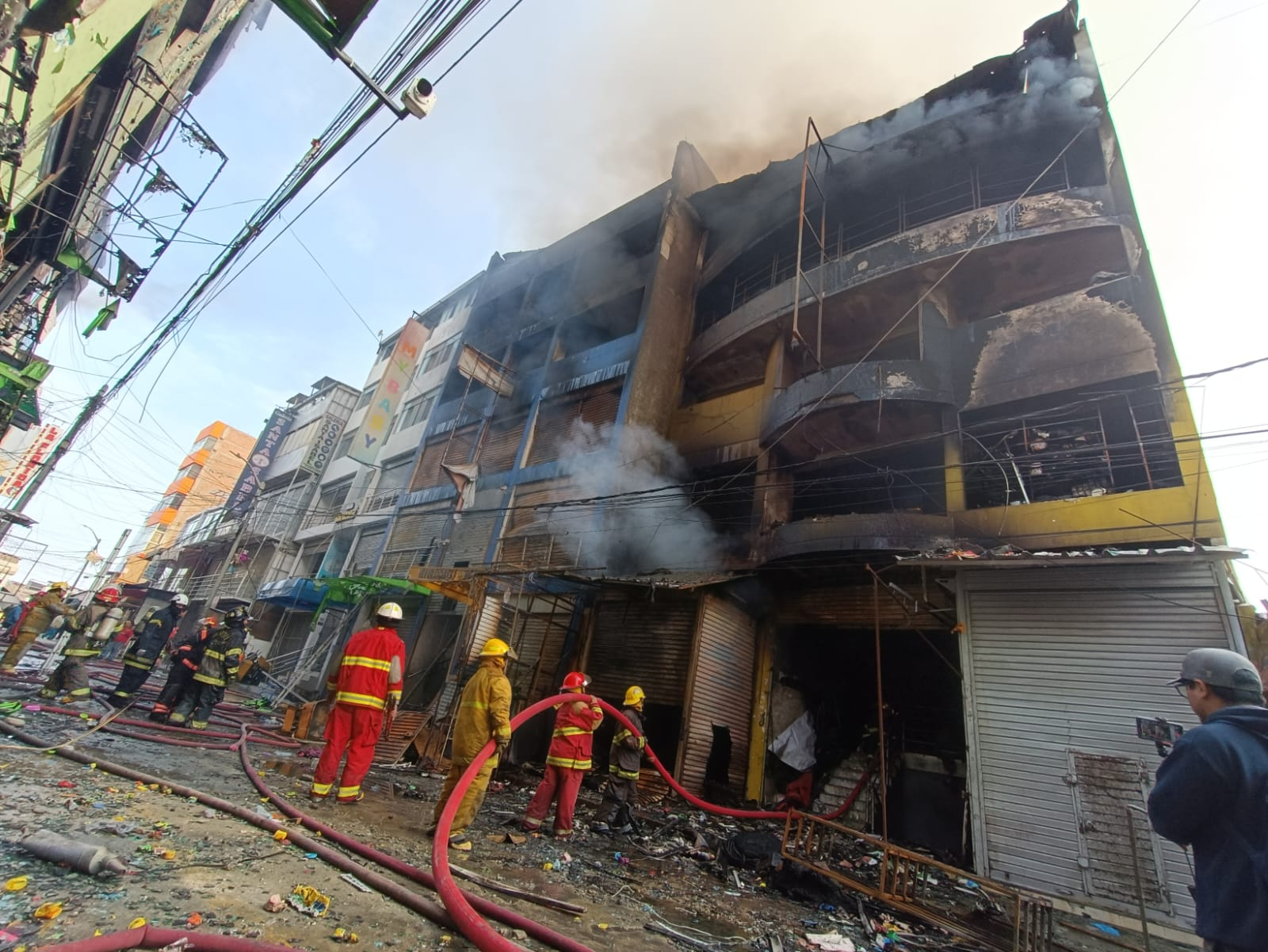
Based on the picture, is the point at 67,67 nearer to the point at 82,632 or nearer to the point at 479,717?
the point at 82,632

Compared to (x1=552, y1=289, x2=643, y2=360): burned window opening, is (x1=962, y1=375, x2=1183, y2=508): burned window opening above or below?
below

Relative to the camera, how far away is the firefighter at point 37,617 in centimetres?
939

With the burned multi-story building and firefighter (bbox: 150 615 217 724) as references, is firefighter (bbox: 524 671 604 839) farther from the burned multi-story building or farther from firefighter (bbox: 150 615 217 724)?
firefighter (bbox: 150 615 217 724)

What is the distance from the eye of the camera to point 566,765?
19.1 ft

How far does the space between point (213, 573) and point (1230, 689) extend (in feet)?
122

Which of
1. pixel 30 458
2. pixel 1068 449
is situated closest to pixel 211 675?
pixel 1068 449

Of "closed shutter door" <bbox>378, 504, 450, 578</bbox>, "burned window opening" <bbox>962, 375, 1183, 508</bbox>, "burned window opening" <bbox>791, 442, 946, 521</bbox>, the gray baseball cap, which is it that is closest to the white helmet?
the gray baseball cap

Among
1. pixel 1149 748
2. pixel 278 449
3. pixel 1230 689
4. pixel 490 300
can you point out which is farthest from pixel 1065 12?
pixel 278 449

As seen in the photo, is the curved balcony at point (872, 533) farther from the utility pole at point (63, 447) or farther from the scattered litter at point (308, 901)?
the utility pole at point (63, 447)

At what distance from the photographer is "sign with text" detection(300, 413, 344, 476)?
94.0ft

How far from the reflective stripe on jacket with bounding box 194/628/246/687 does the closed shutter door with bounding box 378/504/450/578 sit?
414 inches

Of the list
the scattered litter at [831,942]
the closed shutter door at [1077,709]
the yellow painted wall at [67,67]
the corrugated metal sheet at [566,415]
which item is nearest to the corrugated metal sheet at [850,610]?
the closed shutter door at [1077,709]

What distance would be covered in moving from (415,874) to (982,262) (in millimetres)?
13552

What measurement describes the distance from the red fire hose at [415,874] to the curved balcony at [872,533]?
7.99 m
